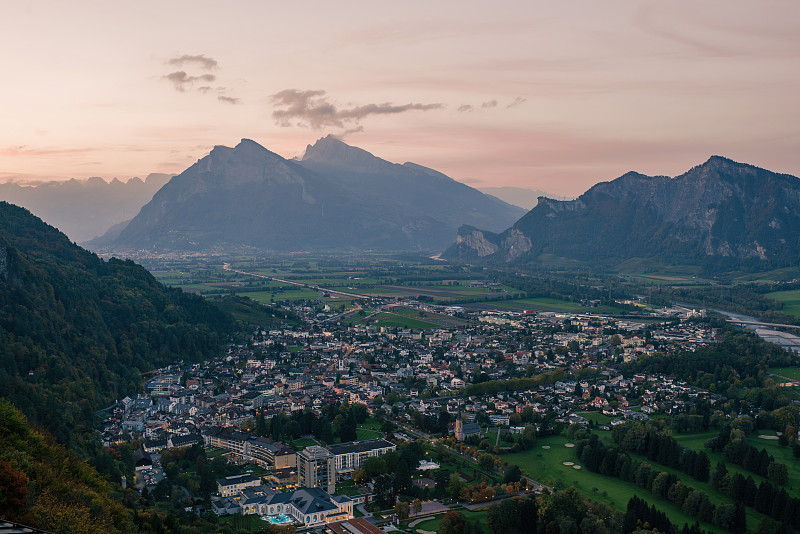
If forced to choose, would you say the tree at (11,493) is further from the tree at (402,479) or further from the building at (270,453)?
the building at (270,453)

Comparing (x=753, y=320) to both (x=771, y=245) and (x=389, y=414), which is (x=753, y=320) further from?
(x=771, y=245)

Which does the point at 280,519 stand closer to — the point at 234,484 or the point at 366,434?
the point at 234,484

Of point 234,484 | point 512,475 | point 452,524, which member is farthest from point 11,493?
point 512,475

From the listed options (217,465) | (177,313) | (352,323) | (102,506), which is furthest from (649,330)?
(102,506)

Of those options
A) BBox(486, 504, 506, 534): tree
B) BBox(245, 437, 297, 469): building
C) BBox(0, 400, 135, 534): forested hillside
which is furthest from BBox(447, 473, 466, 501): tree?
BBox(0, 400, 135, 534): forested hillside

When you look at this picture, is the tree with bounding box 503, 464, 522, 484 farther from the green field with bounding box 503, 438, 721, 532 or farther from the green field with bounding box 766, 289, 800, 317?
the green field with bounding box 766, 289, 800, 317
